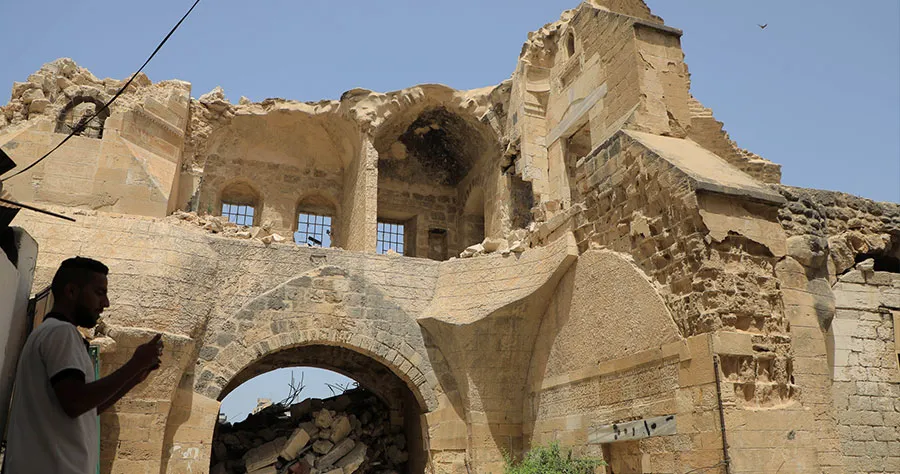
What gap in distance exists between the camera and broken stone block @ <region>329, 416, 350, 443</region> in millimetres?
10141

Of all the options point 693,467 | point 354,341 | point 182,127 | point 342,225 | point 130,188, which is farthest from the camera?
point 342,225

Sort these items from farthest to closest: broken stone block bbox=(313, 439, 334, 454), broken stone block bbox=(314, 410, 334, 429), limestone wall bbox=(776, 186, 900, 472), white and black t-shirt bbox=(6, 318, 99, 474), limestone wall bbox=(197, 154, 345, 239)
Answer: limestone wall bbox=(197, 154, 345, 239) < broken stone block bbox=(314, 410, 334, 429) < broken stone block bbox=(313, 439, 334, 454) < limestone wall bbox=(776, 186, 900, 472) < white and black t-shirt bbox=(6, 318, 99, 474)

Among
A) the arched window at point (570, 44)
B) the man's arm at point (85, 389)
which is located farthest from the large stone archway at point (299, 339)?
the man's arm at point (85, 389)

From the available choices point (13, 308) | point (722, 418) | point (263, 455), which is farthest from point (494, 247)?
point (13, 308)

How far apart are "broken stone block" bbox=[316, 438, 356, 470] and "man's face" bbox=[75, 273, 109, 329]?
733 centimetres

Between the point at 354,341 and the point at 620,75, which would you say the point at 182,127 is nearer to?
the point at 354,341

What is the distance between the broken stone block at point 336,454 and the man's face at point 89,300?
733 cm

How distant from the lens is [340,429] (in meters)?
10.2

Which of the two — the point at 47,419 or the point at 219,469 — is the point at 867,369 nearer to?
the point at 47,419

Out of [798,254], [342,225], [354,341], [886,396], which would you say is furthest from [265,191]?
[886,396]

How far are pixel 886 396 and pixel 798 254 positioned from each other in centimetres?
207

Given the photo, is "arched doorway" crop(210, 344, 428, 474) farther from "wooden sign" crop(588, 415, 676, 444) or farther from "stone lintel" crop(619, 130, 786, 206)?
"stone lintel" crop(619, 130, 786, 206)

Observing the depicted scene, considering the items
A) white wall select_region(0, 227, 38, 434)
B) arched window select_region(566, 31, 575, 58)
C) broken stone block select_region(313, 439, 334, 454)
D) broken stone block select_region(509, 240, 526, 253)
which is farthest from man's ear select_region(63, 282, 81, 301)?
arched window select_region(566, 31, 575, 58)

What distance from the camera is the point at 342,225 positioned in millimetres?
13625
